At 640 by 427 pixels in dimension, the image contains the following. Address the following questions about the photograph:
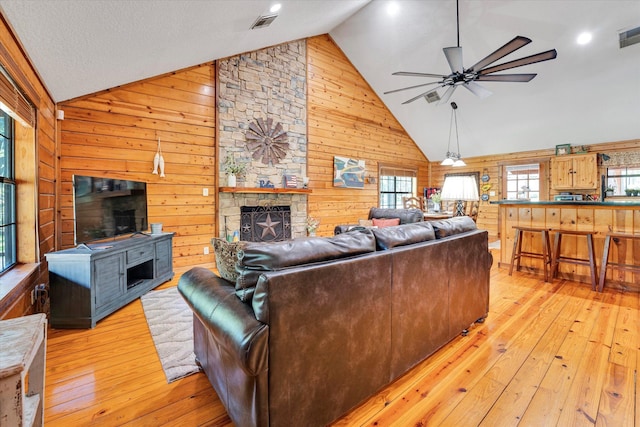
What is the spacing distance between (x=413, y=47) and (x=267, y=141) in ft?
11.2

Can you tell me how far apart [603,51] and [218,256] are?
6429 mm

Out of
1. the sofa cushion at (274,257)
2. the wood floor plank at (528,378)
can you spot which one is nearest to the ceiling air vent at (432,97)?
the wood floor plank at (528,378)

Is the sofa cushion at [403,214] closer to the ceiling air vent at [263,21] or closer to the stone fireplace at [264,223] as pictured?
the stone fireplace at [264,223]

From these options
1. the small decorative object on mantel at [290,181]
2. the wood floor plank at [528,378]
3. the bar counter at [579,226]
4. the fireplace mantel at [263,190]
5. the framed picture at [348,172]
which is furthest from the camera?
the framed picture at [348,172]

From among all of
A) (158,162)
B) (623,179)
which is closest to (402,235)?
(158,162)

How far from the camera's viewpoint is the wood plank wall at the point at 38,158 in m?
1.85

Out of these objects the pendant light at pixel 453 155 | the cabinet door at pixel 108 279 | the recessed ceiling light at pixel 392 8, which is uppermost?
the recessed ceiling light at pixel 392 8

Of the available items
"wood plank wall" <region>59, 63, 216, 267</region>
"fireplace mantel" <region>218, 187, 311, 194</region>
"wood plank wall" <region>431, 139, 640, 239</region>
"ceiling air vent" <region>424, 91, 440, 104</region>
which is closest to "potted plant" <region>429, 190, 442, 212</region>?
"wood plank wall" <region>431, 139, 640, 239</region>

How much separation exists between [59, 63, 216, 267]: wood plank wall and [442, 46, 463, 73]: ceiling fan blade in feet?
11.3

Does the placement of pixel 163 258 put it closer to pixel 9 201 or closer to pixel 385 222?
pixel 9 201

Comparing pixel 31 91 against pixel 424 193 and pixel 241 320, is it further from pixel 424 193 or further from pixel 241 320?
pixel 424 193

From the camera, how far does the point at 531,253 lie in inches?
162

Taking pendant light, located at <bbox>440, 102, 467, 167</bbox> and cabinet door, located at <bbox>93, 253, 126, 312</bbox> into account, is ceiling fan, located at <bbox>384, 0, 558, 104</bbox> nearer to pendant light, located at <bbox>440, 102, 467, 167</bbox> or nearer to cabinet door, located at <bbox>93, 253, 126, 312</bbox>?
pendant light, located at <bbox>440, 102, 467, 167</bbox>

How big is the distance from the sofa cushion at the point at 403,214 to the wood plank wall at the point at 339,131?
1.24 m
